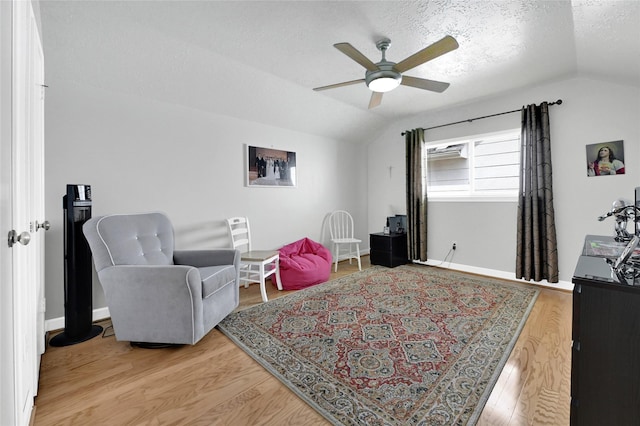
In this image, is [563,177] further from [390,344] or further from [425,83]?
Answer: [390,344]

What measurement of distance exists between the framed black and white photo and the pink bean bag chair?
94 cm

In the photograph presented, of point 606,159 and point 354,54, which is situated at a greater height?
point 354,54

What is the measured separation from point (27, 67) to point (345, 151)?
13.6 feet

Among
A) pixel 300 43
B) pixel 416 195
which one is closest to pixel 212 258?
pixel 300 43

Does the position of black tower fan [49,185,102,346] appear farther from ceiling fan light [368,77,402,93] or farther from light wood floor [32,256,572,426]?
ceiling fan light [368,77,402,93]

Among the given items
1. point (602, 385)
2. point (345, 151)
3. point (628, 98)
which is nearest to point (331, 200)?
point (345, 151)

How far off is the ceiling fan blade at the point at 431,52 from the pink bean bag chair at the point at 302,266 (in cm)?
229

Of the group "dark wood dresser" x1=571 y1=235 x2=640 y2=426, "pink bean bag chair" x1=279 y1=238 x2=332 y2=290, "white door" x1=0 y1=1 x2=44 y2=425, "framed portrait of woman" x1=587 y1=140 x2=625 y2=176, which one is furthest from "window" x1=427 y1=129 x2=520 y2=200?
"white door" x1=0 y1=1 x2=44 y2=425

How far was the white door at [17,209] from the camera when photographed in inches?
36.0

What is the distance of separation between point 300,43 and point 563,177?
10.7 ft

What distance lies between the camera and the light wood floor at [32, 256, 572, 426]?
1361 millimetres

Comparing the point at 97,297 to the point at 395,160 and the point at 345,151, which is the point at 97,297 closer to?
the point at 345,151

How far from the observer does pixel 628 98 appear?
280cm

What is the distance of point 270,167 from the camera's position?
3.87 m
